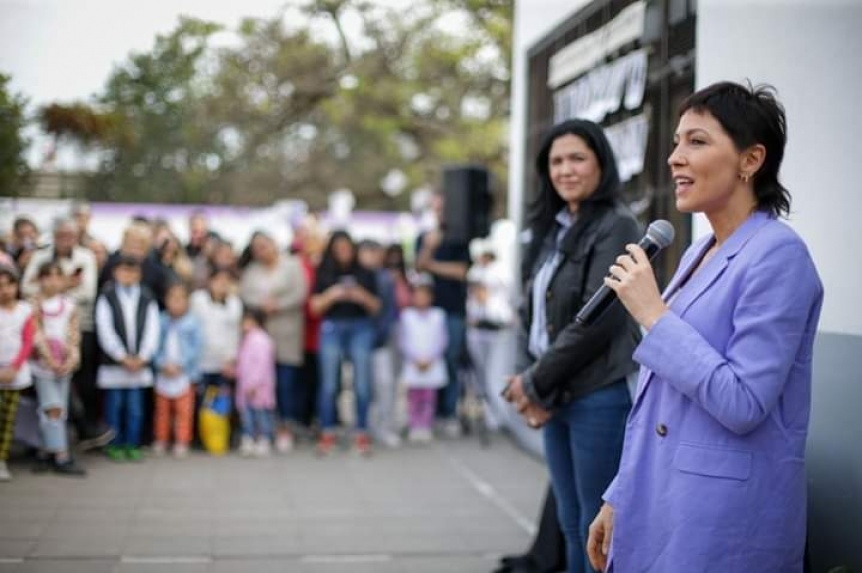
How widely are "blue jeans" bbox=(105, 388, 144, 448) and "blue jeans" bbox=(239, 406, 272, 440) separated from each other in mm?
825

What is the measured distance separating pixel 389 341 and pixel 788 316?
7277 millimetres

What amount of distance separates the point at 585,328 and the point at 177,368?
515 centimetres

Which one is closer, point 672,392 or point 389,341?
point 672,392

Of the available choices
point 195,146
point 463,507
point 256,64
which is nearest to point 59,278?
point 463,507

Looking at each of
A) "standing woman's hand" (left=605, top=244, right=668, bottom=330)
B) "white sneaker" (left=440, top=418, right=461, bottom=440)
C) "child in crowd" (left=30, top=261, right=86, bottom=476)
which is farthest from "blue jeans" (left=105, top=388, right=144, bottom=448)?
"standing woman's hand" (left=605, top=244, right=668, bottom=330)

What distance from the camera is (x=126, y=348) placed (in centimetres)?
790

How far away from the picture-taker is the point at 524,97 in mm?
9352

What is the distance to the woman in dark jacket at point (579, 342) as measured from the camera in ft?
11.9

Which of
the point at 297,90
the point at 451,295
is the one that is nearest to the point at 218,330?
the point at 451,295

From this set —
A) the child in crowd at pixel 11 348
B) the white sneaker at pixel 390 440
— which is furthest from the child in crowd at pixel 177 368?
the white sneaker at pixel 390 440

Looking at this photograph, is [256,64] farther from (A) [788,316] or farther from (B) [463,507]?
(A) [788,316]

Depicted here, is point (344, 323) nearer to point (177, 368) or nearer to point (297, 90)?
point (177, 368)

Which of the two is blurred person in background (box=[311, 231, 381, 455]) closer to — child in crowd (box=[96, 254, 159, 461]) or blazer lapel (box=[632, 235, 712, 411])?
→ child in crowd (box=[96, 254, 159, 461])

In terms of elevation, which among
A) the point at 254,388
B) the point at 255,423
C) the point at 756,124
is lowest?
the point at 255,423
